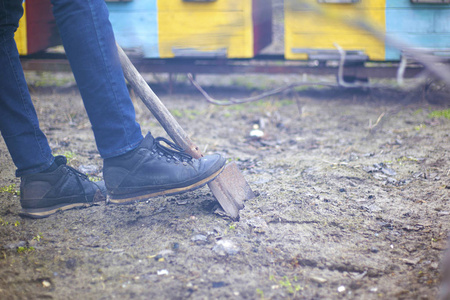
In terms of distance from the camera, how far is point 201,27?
4.10 metres

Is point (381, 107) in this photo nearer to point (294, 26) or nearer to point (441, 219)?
point (294, 26)

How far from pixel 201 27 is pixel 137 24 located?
2.31 ft

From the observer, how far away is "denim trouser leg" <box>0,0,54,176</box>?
1.68 meters

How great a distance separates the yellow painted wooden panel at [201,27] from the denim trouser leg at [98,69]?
2.39m

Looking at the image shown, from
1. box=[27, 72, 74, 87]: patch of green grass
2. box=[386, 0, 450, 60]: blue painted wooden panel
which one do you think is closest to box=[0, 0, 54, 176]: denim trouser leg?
box=[386, 0, 450, 60]: blue painted wooden panel

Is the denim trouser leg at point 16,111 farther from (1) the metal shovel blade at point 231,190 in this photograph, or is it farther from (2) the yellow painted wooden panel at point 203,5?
(2) the yellow painted wooden panel at point 203,5

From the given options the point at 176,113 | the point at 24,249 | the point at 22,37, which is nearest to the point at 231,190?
the point at 24,249

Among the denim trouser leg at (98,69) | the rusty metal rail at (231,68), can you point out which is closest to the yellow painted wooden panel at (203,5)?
the rusty metal rail at (231,68)

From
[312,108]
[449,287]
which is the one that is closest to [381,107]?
[312,108]

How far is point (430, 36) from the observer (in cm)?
383

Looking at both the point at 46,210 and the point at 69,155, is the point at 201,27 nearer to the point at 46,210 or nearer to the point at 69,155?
the point at 69,155

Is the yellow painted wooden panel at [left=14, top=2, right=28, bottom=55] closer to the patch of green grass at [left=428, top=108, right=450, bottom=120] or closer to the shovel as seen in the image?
the shovel

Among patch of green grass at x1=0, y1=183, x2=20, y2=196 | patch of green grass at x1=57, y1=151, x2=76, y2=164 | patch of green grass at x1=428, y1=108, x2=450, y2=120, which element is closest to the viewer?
patch of green grass at x1=0, y1=183, x2=20, y2=196

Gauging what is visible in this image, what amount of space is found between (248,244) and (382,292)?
0.54 meters
